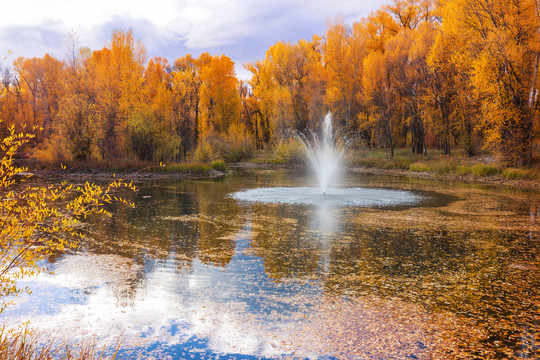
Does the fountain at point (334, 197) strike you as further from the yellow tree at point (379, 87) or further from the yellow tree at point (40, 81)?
the yellow tree at point (40, 81)

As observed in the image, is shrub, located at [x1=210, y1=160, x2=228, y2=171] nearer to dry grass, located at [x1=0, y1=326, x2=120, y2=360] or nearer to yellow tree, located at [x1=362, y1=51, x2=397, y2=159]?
yellow tree, located at [x1=362, y1=51, x2=397, y2=159]

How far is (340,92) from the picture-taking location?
3706 cm

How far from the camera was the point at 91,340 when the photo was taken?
14.2 ft

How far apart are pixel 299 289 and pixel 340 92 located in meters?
33.3

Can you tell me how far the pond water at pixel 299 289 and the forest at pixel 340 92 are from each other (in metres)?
12.4

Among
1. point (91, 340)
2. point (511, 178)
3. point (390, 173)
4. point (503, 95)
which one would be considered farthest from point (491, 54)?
point (91, 340)

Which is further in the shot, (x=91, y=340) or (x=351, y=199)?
(x=351, y=199)

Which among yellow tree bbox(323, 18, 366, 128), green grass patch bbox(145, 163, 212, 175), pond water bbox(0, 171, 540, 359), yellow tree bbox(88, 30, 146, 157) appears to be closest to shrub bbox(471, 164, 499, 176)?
pond water bbox(0, 171, 540, 359)

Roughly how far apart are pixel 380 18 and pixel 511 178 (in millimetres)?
25403

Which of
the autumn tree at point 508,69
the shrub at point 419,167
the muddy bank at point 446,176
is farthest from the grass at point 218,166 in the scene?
the autumn tree at point 508,69

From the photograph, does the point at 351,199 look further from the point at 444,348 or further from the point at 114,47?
the point at 114,47

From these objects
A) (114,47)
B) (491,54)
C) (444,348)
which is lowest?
(444,348)

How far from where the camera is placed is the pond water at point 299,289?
14.1 feet

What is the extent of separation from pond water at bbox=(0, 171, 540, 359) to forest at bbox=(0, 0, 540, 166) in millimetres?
12375
